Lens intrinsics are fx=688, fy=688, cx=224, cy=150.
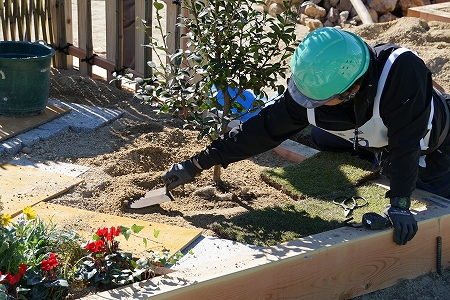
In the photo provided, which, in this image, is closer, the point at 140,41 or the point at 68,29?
the point at 140,41

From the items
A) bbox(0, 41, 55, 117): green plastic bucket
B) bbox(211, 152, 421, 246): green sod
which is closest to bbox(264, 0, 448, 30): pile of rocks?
bbox(0, 41, 55, 117): green plastic bucket

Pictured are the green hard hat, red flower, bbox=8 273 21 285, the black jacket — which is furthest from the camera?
the black jacket

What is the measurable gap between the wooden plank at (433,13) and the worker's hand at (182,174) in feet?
18.5

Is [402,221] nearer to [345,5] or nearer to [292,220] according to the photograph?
[292,220]

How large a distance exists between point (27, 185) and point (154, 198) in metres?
0.85

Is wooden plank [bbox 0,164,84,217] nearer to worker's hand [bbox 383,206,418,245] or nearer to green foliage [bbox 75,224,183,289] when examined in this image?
green foliage [bbox 75,224,183,289]

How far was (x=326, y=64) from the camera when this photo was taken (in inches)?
132

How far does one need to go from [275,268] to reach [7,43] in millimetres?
3617

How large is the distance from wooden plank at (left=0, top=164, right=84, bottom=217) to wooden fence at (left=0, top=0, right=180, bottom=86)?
Answer: 1.96m

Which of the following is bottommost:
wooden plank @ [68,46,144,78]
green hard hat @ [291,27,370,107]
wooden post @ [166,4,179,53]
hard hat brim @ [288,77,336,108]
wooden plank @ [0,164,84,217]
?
wooden plank @ [0,164,84,217]

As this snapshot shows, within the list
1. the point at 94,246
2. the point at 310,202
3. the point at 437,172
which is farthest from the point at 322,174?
the point at 94,246

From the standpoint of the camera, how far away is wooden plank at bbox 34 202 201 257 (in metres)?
3.59

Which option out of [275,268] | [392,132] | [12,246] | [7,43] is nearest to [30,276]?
[12,246]

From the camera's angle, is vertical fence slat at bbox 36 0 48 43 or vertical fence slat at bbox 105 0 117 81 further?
vertical fence slat at bbox 36 0 48 43
